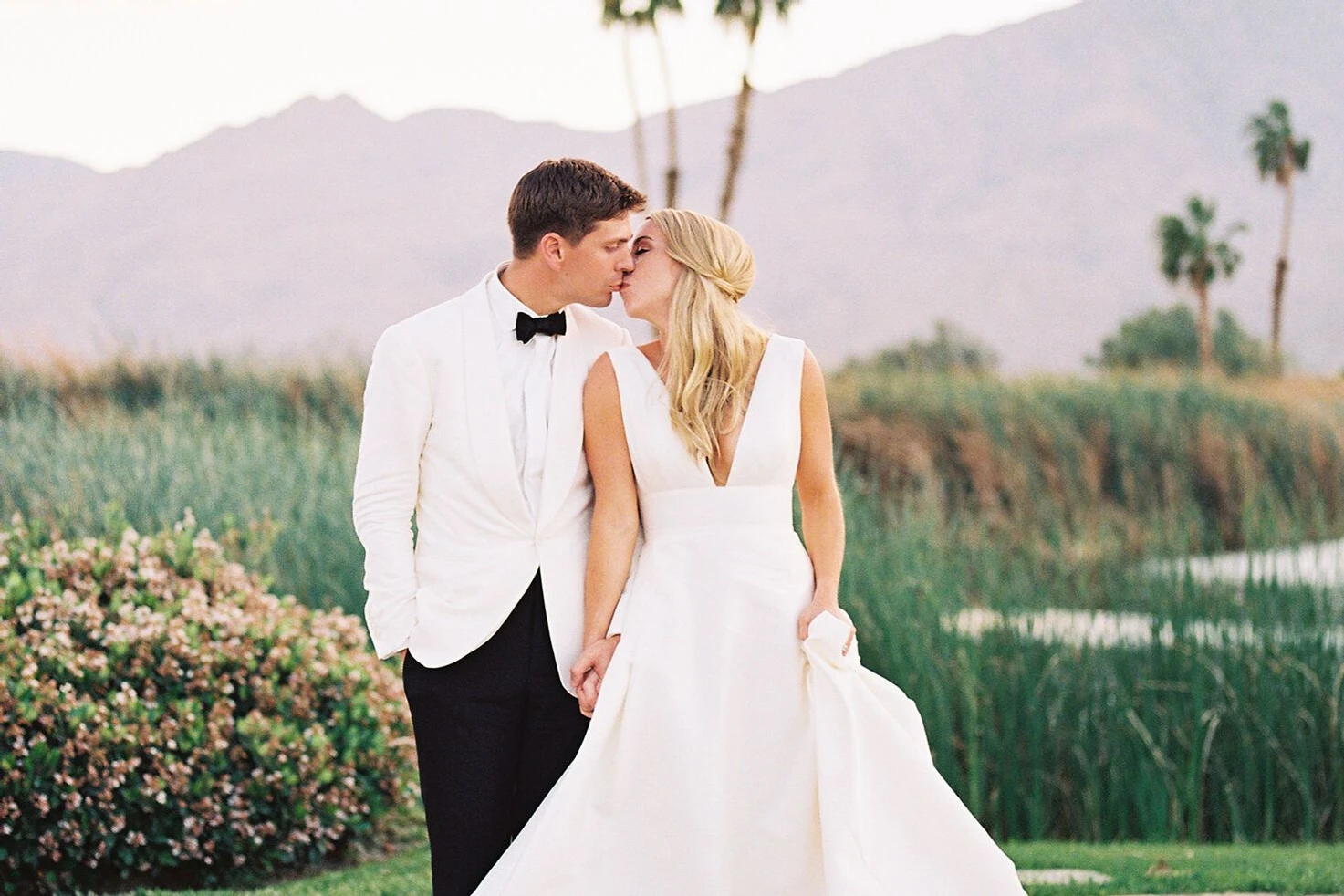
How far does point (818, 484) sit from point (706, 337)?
409 mm

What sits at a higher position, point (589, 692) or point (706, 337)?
point (706, 337)

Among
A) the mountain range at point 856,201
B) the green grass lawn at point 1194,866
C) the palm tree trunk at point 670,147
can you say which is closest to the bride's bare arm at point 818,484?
the green grass lawn at point 1194,866

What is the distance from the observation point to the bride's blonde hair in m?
3.04

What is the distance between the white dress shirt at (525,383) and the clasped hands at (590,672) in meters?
0.31

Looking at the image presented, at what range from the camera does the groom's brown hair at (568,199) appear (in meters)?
3.08

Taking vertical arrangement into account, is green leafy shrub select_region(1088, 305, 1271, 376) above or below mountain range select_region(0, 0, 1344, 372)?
below

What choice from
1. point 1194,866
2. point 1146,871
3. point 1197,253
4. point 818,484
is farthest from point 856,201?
point 818,484

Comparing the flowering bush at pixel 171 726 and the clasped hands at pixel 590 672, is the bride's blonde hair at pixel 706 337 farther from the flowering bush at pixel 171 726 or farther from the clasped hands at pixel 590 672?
the flowering bush at pixel 171 726

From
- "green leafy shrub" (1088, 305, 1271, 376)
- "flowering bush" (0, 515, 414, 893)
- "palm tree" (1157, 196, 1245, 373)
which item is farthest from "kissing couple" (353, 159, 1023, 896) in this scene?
"green leafy shrub" (1088, 305, 1271, 376)

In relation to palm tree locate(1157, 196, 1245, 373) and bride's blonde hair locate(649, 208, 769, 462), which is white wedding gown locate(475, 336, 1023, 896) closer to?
bride's blonde hair locate(649, 208, 769, 462)

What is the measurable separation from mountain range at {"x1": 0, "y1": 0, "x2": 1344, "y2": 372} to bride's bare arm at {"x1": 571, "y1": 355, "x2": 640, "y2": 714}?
60944 millimetres

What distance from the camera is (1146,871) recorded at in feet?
16.4

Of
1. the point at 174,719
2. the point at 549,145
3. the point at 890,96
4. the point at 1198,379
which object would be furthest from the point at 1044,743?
the point at 890,96

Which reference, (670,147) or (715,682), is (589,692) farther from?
(670,147)
